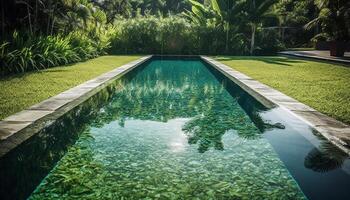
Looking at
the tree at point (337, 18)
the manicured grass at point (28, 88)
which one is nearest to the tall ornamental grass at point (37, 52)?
the manicured grass at point (28, 88)

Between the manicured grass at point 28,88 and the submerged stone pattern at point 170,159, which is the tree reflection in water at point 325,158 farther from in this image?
the manicured grass at point 28,88

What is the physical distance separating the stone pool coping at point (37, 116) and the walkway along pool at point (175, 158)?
0.13 metres

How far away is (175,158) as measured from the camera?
431 centimetres

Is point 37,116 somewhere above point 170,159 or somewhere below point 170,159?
above

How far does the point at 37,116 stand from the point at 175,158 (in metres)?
2.69

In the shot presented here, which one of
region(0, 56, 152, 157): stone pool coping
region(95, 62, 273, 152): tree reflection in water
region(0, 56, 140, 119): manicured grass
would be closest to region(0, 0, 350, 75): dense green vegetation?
region(0, 56, 140, 119): manicured grass

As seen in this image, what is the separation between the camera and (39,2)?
54.5 ft

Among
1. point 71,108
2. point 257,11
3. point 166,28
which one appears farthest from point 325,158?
point 166,28

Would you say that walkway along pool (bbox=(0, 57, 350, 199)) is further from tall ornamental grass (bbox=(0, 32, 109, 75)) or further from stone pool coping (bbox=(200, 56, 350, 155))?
tall ornamental grass (bbox=(0, 32, 109, 75))

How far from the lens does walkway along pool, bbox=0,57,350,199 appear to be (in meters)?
3.36

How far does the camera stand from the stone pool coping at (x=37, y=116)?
433 centimetres

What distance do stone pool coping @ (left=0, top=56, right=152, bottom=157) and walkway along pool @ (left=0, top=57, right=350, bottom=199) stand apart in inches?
5.1

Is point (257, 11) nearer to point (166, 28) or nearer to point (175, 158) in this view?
point (166, 28)

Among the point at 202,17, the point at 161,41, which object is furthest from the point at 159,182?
the point at 202,17
